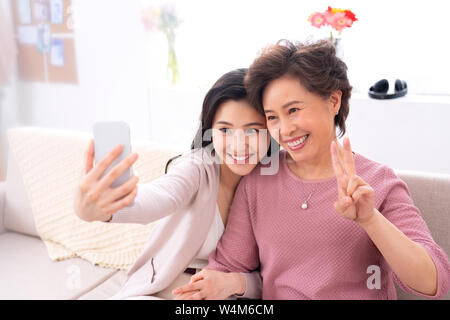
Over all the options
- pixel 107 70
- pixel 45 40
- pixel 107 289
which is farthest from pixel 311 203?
pixel 45 40

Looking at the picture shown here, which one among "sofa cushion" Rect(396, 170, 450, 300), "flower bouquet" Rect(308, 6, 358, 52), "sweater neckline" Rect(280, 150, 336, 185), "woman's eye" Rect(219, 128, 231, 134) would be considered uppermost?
"flower bouquet" Rect(308, 6, 358, 52)

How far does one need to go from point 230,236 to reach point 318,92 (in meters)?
0.44

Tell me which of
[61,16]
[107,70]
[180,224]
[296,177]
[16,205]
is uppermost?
[61,16]

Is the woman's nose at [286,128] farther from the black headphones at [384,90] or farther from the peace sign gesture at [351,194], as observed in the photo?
the black headphones at [384,90]

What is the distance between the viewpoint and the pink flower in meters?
2.51

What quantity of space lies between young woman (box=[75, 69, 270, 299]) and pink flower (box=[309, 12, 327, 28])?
5.06ft

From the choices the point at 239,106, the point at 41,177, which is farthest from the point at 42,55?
the point at 239,106

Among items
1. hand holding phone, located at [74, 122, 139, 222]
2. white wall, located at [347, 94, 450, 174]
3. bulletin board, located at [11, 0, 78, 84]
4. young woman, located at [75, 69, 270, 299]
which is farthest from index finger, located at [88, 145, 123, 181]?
bulletin board, located at [11, 0, 78, 84]

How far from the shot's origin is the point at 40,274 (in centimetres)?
161

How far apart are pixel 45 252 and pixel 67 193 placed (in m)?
0.25

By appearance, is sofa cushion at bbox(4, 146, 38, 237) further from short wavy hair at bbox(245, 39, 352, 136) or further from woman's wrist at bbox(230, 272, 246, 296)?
short wavy hair at bbox(245, 39, 352, 136)

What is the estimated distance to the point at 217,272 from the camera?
110cm

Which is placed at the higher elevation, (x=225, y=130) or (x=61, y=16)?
(x=61, y=16)

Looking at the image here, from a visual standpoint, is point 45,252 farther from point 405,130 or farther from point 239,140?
point 405,130
